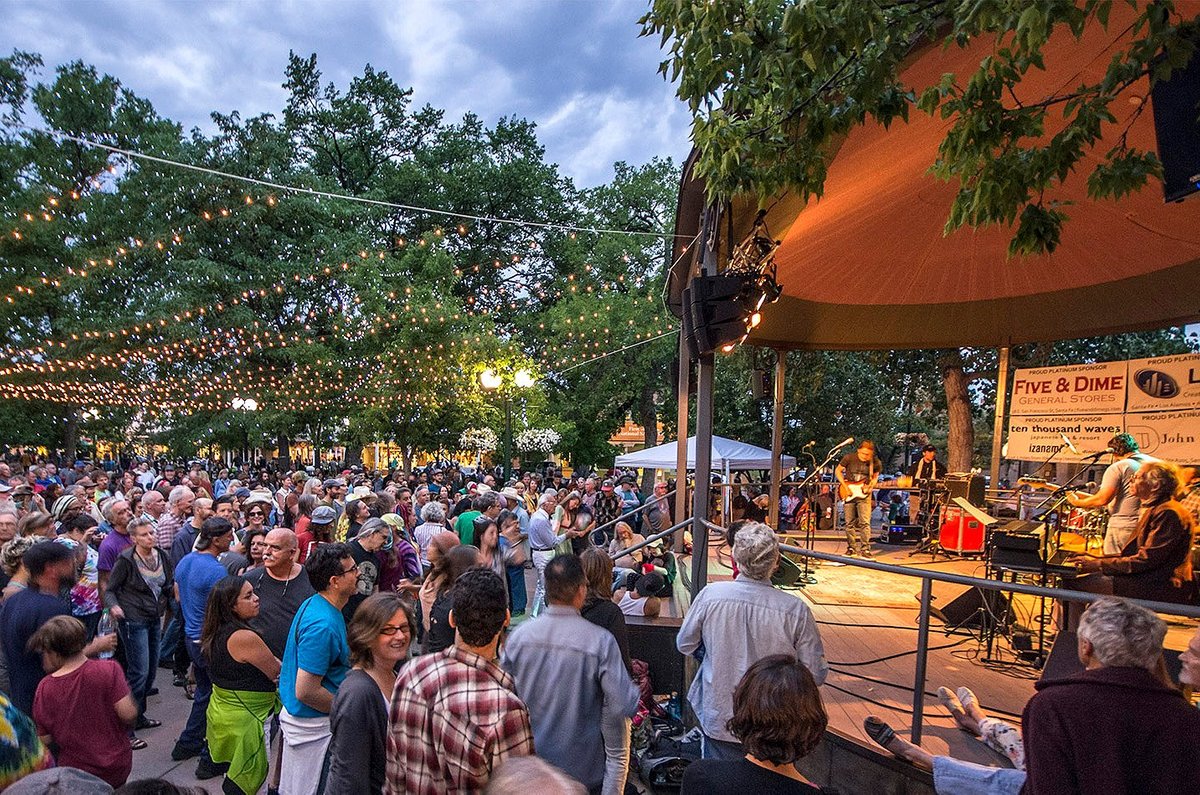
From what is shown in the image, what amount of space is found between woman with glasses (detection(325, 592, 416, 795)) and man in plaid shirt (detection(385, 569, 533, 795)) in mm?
336

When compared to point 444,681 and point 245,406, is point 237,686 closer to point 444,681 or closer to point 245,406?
point 444,681

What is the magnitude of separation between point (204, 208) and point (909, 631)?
1078 inches

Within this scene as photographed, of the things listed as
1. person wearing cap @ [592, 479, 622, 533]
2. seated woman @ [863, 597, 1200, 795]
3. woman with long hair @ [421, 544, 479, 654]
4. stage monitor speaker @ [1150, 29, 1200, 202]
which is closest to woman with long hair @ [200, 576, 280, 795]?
woman with long hair @ [421, 544, 479, 654]

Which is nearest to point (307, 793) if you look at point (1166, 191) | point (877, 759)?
point (877, 759)

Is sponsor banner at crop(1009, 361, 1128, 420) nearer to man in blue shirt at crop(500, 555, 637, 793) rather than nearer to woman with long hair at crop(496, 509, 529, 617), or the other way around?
woman with long hair at crop(496, 509, 529, 617)

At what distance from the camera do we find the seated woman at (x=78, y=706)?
10.6 feet

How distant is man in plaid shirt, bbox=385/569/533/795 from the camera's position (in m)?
2.25

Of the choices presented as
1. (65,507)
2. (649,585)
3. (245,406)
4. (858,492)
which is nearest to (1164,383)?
(858,492)

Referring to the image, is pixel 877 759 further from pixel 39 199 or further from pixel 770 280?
pixel 39 199

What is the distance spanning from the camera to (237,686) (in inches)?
147

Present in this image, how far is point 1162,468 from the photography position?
5059mm

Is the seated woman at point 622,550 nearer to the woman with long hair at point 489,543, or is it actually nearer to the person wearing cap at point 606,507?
the woman with long hair at point 489,543

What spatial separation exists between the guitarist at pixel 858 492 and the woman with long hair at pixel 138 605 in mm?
9025

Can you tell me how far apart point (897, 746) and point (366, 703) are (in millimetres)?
2599
